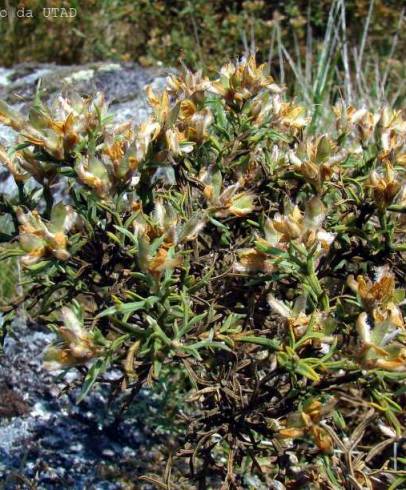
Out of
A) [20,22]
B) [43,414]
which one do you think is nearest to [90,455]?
[43,414]

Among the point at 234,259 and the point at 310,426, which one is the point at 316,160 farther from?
the point at 310,426

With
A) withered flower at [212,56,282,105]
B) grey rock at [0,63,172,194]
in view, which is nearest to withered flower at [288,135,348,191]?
withered flower at [212,56,282,105]

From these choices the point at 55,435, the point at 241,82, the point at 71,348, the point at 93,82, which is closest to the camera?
the point at 71,348

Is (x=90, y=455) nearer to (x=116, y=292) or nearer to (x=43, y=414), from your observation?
(x=43, y=414)

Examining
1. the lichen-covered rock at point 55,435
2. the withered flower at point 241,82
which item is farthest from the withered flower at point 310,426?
the lichen-covered rock at point 55,435

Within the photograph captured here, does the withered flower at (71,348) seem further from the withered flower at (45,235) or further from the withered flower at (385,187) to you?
the withered flower at (385,187)

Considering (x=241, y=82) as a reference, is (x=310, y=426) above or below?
below

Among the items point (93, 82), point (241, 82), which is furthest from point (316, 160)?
point (93, 82)

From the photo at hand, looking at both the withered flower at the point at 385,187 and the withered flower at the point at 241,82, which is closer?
the withered flower at the point at 385,187

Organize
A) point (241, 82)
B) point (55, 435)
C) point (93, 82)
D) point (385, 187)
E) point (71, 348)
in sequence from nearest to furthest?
point (71, 348)
point (385, 187)
point (241, 82)
point (55, 435)
point (93, 82)
